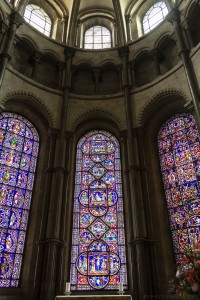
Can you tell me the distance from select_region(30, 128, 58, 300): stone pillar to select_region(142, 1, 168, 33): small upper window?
24.3ft

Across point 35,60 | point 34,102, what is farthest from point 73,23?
point 34,102

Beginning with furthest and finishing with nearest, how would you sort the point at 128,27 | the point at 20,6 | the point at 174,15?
the point at 128,27 < the point at 20,6 < the point at 174,15

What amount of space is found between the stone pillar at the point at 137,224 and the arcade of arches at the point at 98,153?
3 cm

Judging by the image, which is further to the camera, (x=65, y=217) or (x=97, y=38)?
(x=97, y=38)

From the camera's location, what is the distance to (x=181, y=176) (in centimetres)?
952

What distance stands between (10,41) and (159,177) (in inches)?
303

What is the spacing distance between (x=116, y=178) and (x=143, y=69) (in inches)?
208

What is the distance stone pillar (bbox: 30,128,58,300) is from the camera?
7923 mm

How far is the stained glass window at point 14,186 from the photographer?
27.6ft

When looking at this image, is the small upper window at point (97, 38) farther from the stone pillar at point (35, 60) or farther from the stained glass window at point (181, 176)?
the stained glass window at point (181, 176)

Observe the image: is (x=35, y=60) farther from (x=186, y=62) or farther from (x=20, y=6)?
(x=186, y=62)

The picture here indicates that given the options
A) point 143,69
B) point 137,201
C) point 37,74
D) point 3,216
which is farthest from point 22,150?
point 143,69

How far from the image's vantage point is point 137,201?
909 cm

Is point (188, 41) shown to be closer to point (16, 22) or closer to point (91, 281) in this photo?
point (16, 22)
